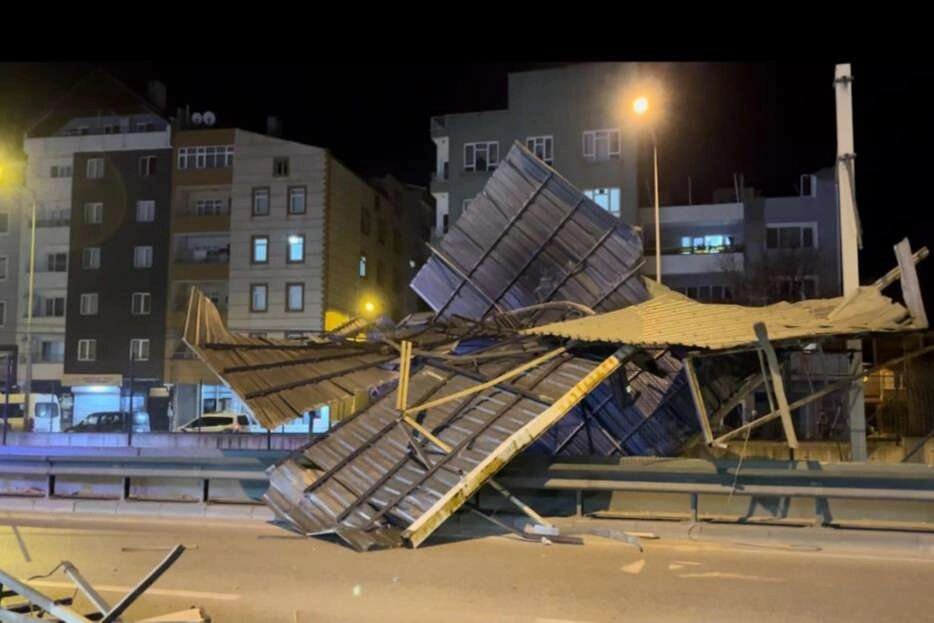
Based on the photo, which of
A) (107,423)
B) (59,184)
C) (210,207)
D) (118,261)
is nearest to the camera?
(107,423)

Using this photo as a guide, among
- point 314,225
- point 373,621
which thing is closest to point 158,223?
point 314,225

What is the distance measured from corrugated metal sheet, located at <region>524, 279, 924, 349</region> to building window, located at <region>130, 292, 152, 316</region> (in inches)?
1459

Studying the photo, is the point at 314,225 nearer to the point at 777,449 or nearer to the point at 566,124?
the point at 566,124

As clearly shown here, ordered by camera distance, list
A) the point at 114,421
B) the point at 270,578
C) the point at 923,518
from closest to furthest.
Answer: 1. the point at 270,578
2. the point at 923,518
3. the point at 114,421

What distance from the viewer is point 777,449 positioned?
16.4 meters

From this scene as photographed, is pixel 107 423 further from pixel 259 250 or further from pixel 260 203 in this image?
pixel 260 203

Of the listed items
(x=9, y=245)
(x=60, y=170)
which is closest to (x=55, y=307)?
(x=9, y=245)

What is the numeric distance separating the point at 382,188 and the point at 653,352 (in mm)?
41578

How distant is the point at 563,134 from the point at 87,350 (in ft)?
93.2

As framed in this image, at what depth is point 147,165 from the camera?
4366cm

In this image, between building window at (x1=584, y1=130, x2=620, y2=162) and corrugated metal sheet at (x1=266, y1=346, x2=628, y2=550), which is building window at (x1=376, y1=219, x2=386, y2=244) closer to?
building window at (x1=584, y1=130, x2=620, y2=162)

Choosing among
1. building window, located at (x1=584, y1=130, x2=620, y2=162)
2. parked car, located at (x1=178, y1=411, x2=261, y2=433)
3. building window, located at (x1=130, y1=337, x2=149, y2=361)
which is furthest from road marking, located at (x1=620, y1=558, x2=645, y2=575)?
building window, located at (x1=130, y1=337, x2=149, y2=361)

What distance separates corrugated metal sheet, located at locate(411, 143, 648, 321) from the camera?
41.9ft

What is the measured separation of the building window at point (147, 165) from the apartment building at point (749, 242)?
26762 mm
